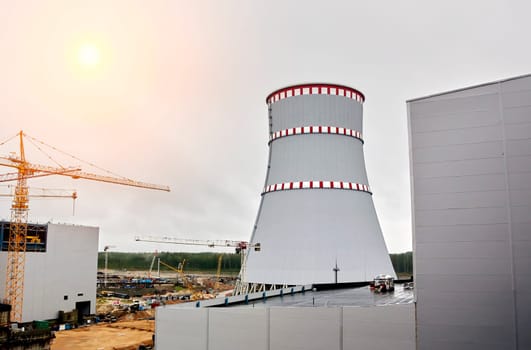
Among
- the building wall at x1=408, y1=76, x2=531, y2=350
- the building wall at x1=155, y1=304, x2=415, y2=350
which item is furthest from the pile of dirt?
the building wall at x1=408, y1=76, x2=531, y2=350

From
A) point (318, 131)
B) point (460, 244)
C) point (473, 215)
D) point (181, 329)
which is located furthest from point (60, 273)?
point (473, 215)

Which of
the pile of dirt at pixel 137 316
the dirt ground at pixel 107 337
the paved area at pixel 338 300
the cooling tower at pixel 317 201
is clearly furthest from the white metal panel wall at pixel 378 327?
the pile of dirt at pixel 137 316

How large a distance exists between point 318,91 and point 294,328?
13359 mm

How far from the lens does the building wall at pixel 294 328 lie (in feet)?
40.0

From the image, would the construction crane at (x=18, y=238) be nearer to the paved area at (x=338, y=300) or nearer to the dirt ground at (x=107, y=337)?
the dirt ground at (x=107, y=337)

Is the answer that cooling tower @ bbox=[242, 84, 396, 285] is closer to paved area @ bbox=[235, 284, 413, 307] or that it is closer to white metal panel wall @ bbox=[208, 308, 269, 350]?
paved area @ bbox=[235, 284, 413, 307]

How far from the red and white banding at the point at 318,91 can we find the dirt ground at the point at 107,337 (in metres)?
19.9

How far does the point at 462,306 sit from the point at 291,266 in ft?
36.7

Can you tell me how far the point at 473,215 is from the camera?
11289 millimetres

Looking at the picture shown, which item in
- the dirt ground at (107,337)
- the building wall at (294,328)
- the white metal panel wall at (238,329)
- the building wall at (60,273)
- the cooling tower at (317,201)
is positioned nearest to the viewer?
the building wall at (294,328)

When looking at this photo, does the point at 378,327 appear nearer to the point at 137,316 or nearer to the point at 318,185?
the point at 318,185

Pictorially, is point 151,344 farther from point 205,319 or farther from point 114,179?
point 114,179

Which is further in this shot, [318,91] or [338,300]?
[318,91]

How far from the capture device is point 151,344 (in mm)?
32406
